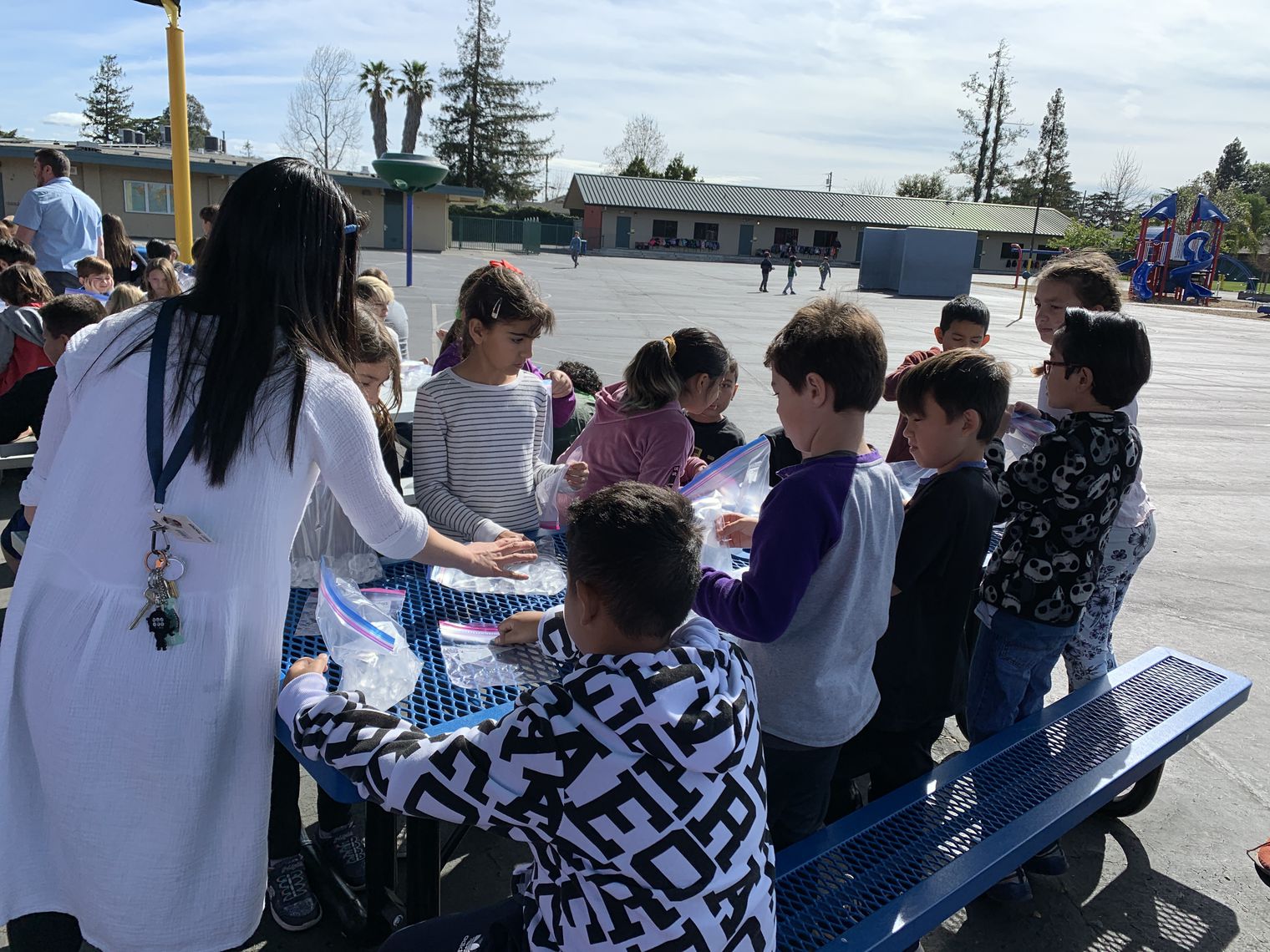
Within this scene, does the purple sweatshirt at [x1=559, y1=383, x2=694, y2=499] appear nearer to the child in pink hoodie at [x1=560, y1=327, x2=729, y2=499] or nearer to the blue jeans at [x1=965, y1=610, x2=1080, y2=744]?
the child in pink hoodie at [x1=560, y1=327, x2=729, y2=499]

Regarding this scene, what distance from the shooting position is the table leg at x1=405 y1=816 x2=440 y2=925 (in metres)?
1.95

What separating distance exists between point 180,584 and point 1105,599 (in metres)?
2.82

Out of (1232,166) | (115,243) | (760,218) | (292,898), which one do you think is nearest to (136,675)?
(292,898)

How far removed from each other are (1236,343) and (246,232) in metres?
24.7

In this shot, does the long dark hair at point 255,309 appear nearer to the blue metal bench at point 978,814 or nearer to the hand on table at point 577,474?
the hand on table at point 577,474

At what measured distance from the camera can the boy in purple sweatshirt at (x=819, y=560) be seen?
1.79 metres

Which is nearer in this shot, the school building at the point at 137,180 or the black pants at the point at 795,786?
the black pants at the point at 795,786

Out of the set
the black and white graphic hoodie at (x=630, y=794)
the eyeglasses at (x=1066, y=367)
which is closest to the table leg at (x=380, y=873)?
the black and white graphic hoodie at (x=630, y=794)

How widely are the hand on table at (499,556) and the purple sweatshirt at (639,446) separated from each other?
61 cm

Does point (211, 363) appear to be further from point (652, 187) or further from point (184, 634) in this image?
point (652, 187)

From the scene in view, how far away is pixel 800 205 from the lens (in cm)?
5750

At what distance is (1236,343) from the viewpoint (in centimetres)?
2089

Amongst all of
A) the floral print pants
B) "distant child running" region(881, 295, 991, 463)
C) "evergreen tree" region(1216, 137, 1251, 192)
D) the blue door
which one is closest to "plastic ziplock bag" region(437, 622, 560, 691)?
the floral print pants

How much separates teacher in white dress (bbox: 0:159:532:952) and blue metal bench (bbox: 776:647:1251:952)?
1175 mm
